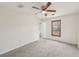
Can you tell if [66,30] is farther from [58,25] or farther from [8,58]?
[8,58]

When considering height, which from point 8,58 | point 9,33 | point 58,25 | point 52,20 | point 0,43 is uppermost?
point 52,20

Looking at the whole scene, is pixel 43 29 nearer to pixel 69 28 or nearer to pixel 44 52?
pixel 69 28

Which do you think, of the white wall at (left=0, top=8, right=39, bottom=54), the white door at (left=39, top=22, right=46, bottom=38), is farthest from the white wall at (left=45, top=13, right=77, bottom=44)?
the white wall at (left=0, top=8, right=39, bottom=54)

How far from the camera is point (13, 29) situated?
178 inches

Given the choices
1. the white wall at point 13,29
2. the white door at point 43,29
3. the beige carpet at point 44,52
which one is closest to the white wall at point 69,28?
the beige carpet at point 44,52

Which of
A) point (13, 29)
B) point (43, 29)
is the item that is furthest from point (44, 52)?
point (43, 29)

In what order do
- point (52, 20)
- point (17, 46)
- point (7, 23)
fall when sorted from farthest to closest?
point (52, 20) < point (17, 46) < point (7, 23)

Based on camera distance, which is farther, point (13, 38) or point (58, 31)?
point (58, 31)

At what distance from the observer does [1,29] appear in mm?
3754

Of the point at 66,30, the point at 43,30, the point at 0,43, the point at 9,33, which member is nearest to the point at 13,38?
the point at 9,33

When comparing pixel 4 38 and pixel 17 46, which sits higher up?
pixel 4 38

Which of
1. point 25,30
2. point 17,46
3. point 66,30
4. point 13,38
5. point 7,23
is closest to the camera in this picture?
point 7,23

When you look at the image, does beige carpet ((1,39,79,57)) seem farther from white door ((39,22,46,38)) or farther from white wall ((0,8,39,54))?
white door ((39,22,46,38))

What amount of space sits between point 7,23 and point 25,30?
1.81 meters
